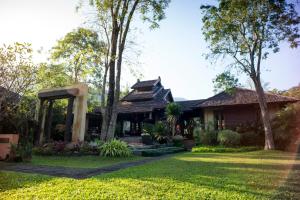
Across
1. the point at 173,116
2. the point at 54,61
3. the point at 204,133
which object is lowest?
the point at 204,133

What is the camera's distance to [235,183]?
18.1 ft

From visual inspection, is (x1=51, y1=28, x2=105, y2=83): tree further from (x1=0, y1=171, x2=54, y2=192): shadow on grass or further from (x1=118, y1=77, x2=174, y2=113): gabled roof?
(x1=0, y1=171, x2=54, y2=192): shadow on grass

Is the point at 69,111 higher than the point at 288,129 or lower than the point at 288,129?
higher

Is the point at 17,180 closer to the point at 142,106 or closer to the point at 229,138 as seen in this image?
the point at 229,138

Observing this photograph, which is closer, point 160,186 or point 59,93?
point 160,186

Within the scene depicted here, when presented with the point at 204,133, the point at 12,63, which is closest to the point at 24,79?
the point at 12,63

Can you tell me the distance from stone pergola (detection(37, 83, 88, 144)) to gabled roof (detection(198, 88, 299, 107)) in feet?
38.2

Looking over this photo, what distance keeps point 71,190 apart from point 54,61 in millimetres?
23347

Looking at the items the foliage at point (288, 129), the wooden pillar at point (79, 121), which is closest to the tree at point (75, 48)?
the wooden pillar at point (79, 121)

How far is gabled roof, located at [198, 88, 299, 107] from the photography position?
18845 millimetres

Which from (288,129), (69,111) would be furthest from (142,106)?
(288,129)

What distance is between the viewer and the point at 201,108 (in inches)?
875

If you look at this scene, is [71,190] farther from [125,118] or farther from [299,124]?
[125,118]

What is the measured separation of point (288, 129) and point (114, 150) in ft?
37.2
